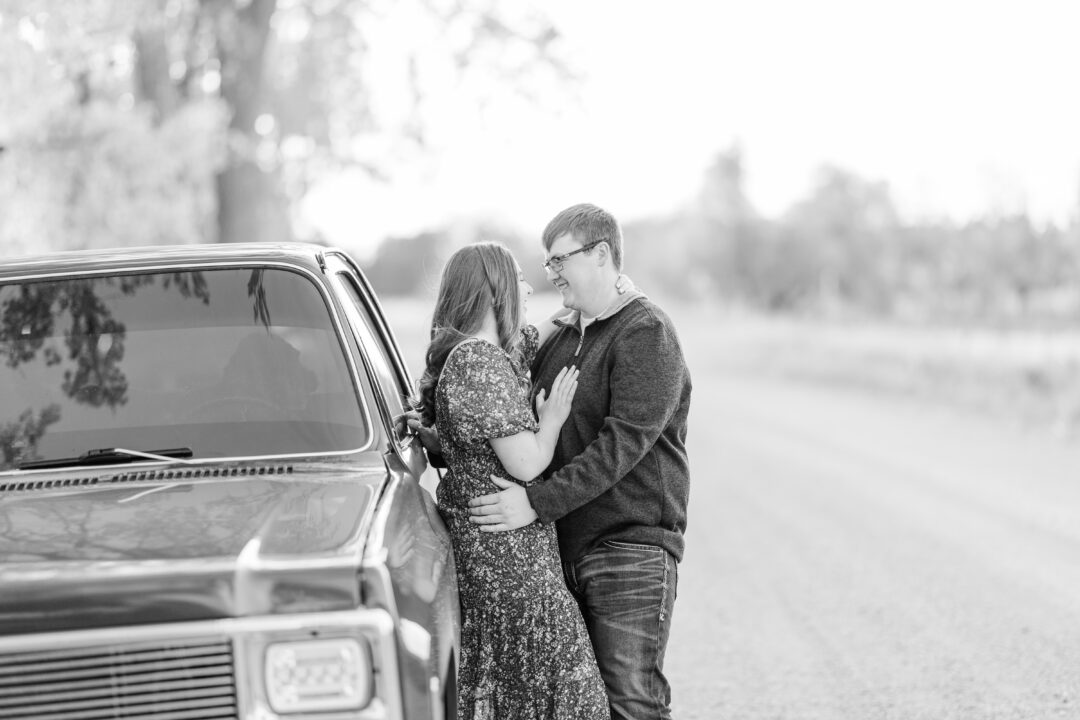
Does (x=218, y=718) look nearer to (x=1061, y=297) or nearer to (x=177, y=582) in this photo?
(x=177, y=582)

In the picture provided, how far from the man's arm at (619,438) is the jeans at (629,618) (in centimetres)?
28

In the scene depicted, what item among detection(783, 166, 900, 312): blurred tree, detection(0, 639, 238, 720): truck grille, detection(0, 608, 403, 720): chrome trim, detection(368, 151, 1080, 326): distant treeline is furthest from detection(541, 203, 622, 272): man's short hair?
detection(783, 166, 900, 312): blurred tree

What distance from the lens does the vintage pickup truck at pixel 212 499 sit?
2.50 meters

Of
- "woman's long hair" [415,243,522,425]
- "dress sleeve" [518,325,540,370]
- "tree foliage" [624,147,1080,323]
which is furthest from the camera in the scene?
"tree foliage" [624,147,1080,323]

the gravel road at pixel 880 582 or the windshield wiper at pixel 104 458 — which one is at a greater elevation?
the windshield wiper at pixel 104 458

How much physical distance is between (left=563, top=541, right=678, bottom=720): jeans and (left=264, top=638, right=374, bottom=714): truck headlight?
1383mm

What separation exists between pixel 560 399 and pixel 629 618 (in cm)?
70

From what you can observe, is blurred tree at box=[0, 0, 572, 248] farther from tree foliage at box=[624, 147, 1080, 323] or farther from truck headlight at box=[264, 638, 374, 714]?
tree foliage at box=[624, 147, 1080, 323]

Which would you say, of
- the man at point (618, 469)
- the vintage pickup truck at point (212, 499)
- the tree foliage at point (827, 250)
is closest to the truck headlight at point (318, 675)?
the vintage pickup truck at point (212, 499)

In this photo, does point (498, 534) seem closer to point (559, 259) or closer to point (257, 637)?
point (559, 259)

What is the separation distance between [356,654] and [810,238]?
80.5m

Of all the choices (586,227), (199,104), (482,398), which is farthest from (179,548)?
(199,104)

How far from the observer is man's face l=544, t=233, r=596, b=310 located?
3875 mm

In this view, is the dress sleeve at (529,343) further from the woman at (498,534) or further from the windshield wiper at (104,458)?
the windshield wiper at (104,458)
